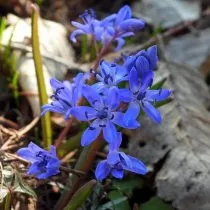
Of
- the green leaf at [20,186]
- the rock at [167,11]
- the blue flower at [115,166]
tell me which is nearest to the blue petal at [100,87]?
the blue flower at [115,166]

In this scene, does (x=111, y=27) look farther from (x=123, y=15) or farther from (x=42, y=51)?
(x=42, y=51)

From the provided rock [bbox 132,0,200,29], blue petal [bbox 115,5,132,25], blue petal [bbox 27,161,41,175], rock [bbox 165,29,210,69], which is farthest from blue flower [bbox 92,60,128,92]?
rock [bbox 132,0,200,29]

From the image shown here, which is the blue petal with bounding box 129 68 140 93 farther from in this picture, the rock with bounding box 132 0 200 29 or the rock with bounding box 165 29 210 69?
the rock with bounding box 132 0 200 29

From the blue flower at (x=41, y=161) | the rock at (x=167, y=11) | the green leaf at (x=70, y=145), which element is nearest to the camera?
the blue flower at (x=41, y=161)

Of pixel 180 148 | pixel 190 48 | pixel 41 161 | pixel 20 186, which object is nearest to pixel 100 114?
pixel 41 161

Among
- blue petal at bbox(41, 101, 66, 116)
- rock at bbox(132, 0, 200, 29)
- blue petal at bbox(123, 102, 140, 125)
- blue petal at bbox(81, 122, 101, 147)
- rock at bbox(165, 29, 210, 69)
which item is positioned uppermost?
blue petal at bbox(123, 102, 140, 125)

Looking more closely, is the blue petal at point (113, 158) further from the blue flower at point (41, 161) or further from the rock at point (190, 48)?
the rock at point (190, 48)
